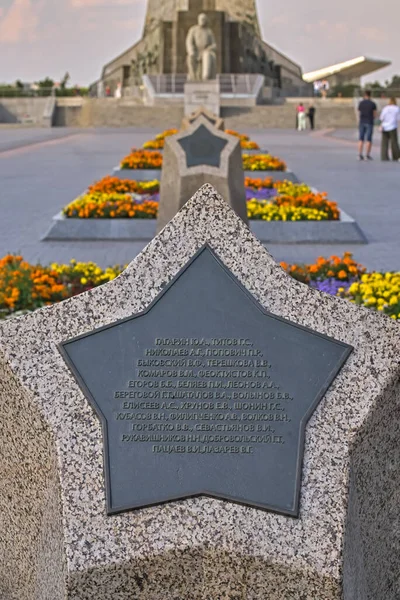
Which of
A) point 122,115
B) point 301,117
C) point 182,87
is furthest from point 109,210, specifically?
point 182,87

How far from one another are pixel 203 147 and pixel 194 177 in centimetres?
59

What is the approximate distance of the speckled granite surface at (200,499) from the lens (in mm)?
2893

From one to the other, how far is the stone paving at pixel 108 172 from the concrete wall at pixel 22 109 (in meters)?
14.3

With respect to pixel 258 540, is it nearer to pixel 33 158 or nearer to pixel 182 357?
pixel 182 357

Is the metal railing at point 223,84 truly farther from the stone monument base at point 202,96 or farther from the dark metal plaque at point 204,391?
the dark metal plaque at point 204,391

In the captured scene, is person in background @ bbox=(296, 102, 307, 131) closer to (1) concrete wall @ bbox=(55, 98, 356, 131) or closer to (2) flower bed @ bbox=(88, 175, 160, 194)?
(1) concrete wall @ bbox=(55, 98, 356, 131)

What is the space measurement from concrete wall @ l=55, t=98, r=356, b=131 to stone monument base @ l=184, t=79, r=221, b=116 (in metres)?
0.47

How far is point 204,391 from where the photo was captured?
3.14 m

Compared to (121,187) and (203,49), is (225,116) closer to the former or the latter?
(203,49)

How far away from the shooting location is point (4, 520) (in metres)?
3.44

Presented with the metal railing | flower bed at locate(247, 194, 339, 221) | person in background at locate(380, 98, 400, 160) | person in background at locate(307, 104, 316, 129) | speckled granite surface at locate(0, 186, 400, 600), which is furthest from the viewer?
the metal railing

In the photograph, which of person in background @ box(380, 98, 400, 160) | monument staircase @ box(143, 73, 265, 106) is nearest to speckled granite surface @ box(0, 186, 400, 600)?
person in background @ box(380, 98, 400, 160)

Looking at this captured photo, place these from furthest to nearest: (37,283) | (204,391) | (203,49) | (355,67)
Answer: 1. (355,67)
2. (203,49)
3. (37,283)
4. (204,391)

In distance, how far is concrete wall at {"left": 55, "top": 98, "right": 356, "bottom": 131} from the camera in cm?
3797
